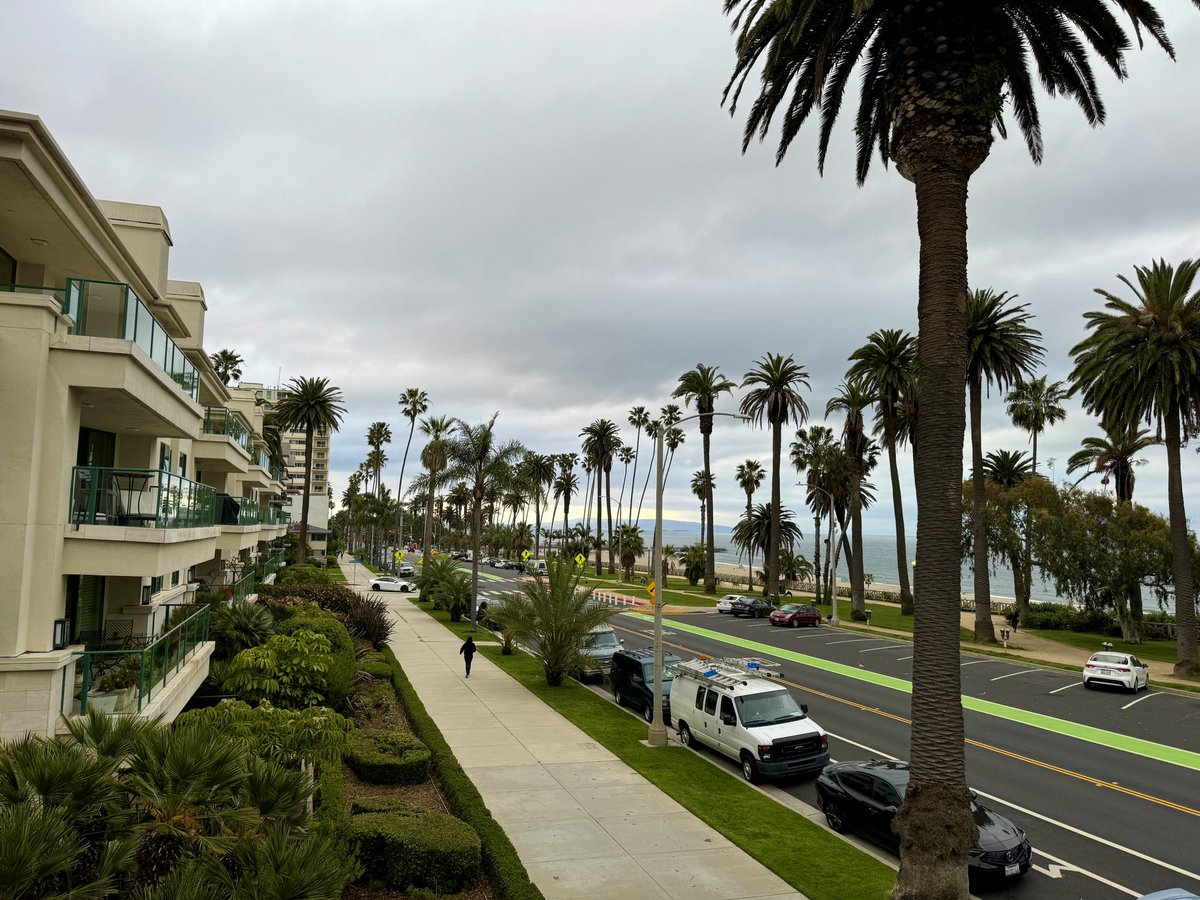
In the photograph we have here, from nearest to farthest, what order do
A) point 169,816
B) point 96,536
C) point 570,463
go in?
1. point 169,816
2. point 96,536
3. point 570,463

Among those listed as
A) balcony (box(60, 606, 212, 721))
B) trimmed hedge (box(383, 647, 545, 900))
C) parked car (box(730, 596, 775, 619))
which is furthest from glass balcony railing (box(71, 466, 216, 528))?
parked car (box(730, 596, 775, 619))

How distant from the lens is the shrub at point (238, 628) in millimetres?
21328

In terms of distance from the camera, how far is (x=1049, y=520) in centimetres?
4616

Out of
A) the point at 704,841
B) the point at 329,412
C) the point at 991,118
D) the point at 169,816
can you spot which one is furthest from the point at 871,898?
the point at 329,412

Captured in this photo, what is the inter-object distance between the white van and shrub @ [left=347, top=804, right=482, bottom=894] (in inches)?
307

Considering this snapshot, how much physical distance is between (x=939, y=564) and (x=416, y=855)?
832 centimetres

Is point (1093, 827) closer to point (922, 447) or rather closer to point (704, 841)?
point (704, 841)

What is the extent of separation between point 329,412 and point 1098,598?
5651cm

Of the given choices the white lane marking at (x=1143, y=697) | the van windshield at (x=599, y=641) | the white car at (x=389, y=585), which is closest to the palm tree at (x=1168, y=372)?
the white lane marking at (x=1143, y=697)

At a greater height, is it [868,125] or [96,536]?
[868,125]

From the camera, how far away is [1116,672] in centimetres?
2977

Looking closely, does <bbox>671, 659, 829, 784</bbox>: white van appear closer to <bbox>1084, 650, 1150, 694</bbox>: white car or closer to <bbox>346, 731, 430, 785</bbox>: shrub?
<bbox>346, 731, 430, 785</bbox>: shrub

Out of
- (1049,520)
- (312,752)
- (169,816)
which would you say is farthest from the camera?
(1049,520)

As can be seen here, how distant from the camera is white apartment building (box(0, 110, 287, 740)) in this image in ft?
36.3
